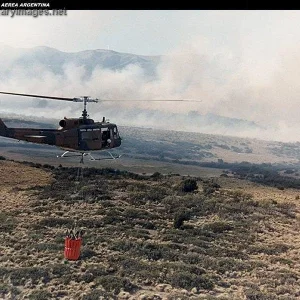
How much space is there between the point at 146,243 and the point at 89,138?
6.01 metres

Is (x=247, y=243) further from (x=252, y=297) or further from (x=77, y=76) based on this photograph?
(x=77, y=76)

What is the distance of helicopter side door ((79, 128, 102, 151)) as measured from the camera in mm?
16562

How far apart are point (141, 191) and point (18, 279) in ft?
58.7

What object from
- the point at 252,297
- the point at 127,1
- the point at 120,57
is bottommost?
the point at 252,297

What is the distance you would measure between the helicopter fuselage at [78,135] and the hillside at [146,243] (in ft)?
15.9

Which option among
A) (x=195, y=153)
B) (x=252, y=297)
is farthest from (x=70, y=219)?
(x=195, y=153)

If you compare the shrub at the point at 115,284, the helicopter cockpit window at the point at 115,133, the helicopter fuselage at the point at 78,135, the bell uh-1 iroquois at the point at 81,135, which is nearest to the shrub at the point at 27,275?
the shrub at the point at 115,284

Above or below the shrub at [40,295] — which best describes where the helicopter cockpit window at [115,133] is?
above

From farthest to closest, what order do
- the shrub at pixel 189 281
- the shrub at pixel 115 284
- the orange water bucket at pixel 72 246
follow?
1. the shrub at pixel 189 281
2. the orange water bucket at pixel 72 246
3. the shrub at pixel 115 284

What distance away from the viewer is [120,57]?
185750 mm

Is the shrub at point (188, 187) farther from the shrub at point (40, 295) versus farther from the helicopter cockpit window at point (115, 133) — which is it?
the shrub at point (40, 295)

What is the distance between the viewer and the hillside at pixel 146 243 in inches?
578

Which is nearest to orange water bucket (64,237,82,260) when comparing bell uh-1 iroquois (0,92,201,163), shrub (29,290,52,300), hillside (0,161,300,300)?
hillside (0,161,300,300)

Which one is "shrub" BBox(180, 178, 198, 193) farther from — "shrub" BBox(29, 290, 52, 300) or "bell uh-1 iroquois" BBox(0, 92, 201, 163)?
"shrub" BBox(29, 290, 52, 300)
